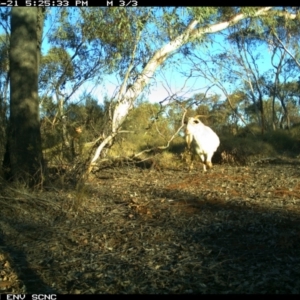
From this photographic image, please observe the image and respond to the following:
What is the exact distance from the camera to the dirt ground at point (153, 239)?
5031 millimetres

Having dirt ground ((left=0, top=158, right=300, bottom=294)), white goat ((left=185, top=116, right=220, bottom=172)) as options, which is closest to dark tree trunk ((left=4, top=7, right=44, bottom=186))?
dirt ground ((left=0, top=158, right=300, bottom=294))

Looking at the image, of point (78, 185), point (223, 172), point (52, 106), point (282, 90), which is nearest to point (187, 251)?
point (78, 185)

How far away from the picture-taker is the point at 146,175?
43.7 feet

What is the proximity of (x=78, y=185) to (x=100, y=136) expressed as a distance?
7.40 ft

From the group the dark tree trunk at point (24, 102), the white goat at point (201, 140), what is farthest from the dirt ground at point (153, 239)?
the white goat at point (201, 140)

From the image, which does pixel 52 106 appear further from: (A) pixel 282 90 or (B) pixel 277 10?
(A) pixel 282 90

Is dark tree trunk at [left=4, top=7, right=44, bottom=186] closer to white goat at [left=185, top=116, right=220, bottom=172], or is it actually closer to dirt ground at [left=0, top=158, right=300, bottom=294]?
dirt ground at [left=0, top=158, right=300, bottom=294]

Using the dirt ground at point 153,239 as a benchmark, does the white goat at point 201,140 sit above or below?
above

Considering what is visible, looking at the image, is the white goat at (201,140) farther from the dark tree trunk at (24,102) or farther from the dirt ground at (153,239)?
the dark tree trunk at (24,102)

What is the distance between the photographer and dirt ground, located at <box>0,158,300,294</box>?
503 centimetres

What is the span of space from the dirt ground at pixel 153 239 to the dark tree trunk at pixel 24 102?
2.95ft

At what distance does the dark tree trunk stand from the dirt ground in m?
0.90

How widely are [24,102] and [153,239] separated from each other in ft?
16.2

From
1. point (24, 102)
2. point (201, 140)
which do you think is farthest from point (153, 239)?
point (201, 140)
